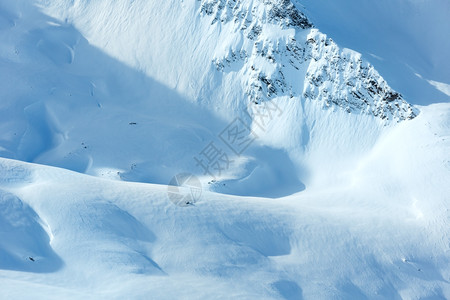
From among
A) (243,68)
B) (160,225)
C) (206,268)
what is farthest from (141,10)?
(206,268)

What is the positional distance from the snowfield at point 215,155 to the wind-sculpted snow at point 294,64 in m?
0.09

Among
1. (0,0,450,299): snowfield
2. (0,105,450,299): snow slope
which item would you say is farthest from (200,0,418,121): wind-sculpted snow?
(0,105,450,299): snow slope

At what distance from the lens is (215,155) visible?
2531 cm

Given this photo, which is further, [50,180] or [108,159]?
[108,159]

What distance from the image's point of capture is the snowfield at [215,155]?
16.5m

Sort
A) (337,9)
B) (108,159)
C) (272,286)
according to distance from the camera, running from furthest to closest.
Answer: (337,9) → (108,159) → (272,286)

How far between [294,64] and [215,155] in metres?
8.02

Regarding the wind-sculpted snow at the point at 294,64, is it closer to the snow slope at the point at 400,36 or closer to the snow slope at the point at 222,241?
the snow slope at the point at 400,36

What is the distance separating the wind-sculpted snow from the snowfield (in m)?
0.09

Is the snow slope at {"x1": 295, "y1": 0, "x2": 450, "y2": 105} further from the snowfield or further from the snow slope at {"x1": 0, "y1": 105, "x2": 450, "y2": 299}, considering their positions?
the snow slope at {"x1": 0, "y1": 105, "x2": 450, "y2": 299}

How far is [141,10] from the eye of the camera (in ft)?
107

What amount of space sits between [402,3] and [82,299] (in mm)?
27333

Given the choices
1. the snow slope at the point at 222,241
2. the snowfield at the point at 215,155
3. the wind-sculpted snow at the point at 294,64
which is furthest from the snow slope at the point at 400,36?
the snow slope at the point at 222,241

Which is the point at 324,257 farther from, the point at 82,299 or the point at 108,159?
the point at 108,159
